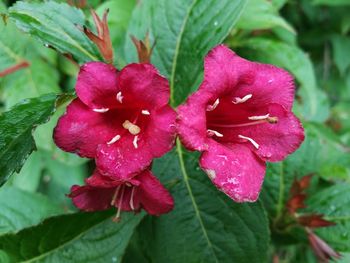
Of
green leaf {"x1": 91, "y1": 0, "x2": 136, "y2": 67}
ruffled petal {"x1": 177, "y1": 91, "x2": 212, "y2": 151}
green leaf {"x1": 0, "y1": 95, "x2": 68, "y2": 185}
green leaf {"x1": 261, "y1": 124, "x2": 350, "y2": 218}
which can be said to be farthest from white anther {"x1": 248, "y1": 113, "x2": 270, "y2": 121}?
green leaf {"x1": 91, "y1": 0, "x2": 136, "y2": 67}

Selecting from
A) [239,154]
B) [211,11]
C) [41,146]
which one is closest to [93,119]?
[239,154]

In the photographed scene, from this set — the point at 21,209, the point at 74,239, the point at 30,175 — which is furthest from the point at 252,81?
the point at 30,175

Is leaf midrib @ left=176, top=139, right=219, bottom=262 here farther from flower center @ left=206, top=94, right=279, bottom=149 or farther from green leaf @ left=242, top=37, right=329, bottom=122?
green leaf @ left=242, top=37, right=329, bottom=122

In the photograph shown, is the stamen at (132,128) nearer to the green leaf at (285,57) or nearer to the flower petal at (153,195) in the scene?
the flower petal at (153,195)

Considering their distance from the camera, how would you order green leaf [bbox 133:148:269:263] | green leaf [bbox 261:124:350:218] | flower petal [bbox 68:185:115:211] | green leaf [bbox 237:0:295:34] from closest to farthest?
flower petal [bbox 68:185:115:211]
green leaf [bbox 133:148:269:263]
green leaf [bbox 261:124:350:218]
green leaf [bbox 237:0:295:34]

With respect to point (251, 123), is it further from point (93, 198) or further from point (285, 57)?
point (285, 57)

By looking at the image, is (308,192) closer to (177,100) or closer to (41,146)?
(177,100)
